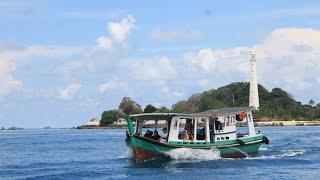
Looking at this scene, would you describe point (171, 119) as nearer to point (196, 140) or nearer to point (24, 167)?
point (196, 140)

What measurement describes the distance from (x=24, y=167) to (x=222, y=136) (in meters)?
16.5

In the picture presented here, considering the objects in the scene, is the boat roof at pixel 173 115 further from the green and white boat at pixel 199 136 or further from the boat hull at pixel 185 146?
the boat hull at pixel 185 146

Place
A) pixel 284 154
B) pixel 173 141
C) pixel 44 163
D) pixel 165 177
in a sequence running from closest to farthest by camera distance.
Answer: pixel 165 177, pixel 173 141, pixel 44 163, pixel 284 154

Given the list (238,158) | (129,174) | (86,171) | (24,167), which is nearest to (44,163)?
(24,167)

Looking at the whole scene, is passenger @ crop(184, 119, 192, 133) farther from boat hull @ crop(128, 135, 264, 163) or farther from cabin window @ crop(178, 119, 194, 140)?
boat hull @ crop(128, 135, 264, 163)

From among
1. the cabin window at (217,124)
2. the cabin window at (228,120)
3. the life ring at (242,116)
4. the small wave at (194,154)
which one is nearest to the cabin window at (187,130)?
the small wave at (194,154)

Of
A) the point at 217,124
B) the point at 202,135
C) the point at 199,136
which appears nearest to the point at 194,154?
the point at 199,136

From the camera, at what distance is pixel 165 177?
43.8 metres

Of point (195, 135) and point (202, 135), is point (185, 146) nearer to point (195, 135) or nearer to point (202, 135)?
point (195, 135)

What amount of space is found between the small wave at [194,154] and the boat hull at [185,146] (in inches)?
9.8

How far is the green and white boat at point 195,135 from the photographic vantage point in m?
51.8

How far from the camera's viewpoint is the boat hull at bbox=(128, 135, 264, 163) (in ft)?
169

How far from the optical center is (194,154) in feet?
174

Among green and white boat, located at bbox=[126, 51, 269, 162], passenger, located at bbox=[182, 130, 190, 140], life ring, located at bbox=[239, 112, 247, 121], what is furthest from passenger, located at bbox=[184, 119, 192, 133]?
life ring, located at bbox=[239, 112, 247, 121]
